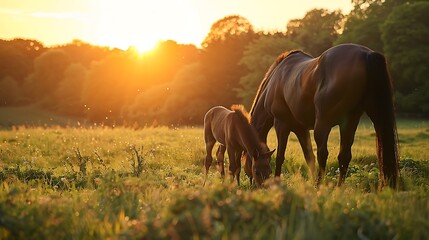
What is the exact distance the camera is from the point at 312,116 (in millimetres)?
6984

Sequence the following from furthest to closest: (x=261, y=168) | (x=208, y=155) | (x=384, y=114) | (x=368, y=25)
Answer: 1. (x=368, y=25)
2. (x=208, y=155)
3. (x=261, y=168)
4. (x=384, y=114)

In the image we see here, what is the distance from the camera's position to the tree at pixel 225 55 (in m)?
47.6

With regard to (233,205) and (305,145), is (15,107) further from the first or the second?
(233,205)

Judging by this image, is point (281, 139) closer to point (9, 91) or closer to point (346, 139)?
point (346, 139)

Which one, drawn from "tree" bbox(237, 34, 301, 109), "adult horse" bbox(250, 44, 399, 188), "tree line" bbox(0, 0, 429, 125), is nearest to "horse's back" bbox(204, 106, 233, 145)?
"adult horse" bbox(250, 44, 399, 188)

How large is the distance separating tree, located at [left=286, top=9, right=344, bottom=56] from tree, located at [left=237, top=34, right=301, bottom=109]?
263cm

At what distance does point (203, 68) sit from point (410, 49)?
71.7 feet

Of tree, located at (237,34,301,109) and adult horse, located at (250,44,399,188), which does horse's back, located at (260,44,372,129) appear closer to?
adult horse, located at (250,44,399,188)

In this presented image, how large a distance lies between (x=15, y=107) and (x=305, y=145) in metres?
50.1

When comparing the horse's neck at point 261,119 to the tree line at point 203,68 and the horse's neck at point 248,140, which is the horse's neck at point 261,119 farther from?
the tree line at point 203,68

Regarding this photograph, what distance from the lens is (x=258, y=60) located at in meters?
43.3

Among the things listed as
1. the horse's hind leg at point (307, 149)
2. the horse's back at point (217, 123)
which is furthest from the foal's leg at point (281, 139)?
the horse's back at point (217, 123)

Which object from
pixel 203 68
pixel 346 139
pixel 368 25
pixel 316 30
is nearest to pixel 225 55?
pixel 203 68

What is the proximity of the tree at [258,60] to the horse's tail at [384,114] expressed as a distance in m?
35.8
